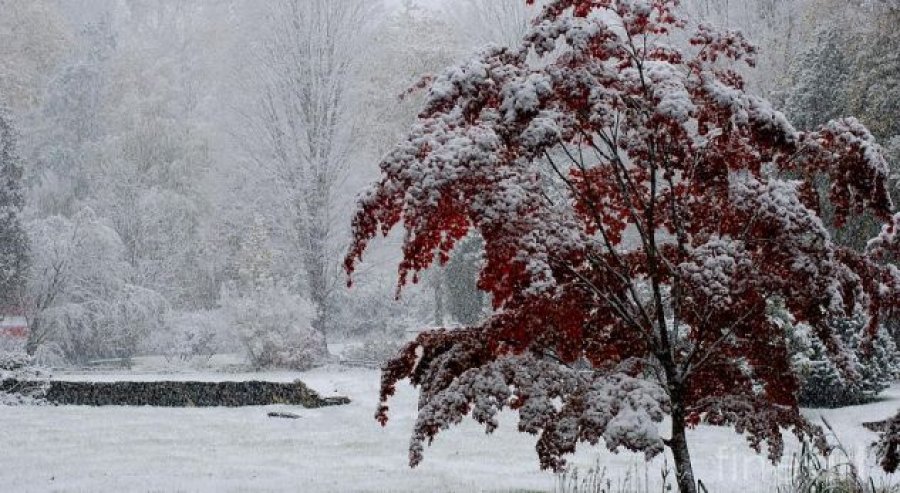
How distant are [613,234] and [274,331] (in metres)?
14.2

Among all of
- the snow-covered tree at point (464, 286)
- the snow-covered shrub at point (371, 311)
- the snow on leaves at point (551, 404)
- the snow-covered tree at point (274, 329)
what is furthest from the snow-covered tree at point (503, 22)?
the snow on leaves at point (551, 404)

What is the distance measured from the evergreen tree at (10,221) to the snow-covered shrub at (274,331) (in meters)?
5.33

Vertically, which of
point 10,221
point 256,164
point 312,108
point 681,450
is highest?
point 312,108

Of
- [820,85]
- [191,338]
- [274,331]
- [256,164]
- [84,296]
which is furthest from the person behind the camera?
[256,164]

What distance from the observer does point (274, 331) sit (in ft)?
61.4

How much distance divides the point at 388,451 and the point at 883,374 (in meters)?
7.47

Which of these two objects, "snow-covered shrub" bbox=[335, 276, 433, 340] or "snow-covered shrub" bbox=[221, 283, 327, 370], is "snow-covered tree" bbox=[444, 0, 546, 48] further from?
"snow-covered shrub" bbox=[221, 283, 327, 370]

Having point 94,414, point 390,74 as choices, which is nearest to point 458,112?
point 94,414

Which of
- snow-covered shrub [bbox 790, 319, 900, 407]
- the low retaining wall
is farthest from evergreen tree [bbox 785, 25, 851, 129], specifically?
the low retaining wall

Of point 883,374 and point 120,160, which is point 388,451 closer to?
point 883,374

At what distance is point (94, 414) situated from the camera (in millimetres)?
13156

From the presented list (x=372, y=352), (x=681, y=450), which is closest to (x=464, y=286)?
(x=372, y=352)

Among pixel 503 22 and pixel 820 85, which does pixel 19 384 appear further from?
pixel 503 22

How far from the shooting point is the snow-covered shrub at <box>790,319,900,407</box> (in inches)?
487
